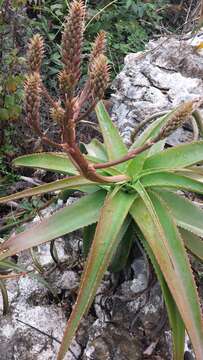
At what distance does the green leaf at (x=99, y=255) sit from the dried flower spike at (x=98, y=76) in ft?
1.48

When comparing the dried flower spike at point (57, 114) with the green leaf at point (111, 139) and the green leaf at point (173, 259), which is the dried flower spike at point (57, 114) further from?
the green leaf at point (111, 139)

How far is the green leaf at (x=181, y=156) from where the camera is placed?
1.58m

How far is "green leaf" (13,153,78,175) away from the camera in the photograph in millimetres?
1626

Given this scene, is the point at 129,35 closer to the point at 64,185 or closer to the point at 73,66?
the point at 64,185

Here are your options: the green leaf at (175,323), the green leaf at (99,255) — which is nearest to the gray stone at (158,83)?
the green leaf at (99,255)

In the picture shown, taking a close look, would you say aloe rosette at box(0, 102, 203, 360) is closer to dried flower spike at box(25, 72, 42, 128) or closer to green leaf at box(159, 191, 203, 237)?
green leaf at box(159, 191, 203, 237)

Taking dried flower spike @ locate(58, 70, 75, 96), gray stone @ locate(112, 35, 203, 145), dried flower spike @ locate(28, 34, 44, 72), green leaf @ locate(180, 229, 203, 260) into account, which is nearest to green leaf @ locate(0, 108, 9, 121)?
gray stone @ locate(112, 35, 203, 145)

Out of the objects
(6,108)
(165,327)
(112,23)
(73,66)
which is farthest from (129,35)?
(73,66)

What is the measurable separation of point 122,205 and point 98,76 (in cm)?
53

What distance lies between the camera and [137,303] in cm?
163

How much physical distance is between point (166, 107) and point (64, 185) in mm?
852

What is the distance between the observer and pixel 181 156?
5.25 ft

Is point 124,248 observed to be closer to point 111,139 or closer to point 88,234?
point 88,234

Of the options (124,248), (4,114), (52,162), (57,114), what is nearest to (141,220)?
(124,248)
